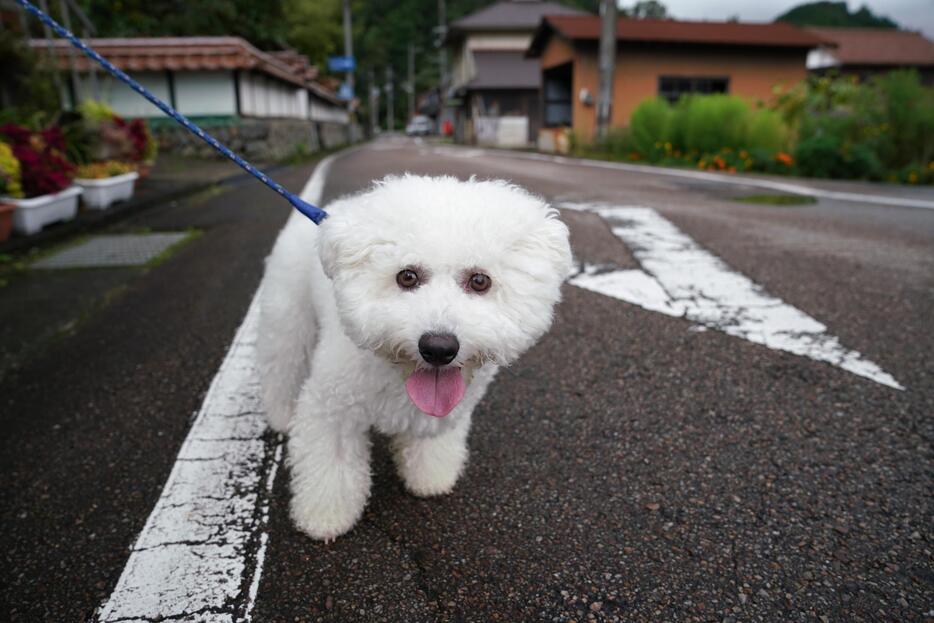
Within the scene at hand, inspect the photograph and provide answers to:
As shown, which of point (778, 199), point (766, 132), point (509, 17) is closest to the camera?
point (778, 199)

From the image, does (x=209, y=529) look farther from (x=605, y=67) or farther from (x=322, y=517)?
(x=605, y=67)

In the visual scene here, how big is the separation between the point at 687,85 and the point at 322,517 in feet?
85.1

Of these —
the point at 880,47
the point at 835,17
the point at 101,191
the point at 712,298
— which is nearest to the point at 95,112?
the point at 101,191

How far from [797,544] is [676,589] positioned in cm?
47

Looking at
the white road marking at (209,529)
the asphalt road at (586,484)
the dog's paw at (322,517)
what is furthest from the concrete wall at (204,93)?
the dog's paw at (322,517)

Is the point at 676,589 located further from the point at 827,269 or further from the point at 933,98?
the point at 933,98

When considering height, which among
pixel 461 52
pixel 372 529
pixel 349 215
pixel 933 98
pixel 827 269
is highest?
pixel 461 52

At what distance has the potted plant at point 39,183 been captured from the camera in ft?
20.4

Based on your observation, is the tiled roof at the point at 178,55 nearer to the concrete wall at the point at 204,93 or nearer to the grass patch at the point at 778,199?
the concrete wall at the point at 204,93

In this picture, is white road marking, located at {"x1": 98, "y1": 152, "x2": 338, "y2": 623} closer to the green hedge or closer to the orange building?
the green hedge

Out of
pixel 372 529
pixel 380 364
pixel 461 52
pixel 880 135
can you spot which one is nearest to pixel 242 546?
pixel 372 529

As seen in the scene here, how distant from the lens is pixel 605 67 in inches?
786

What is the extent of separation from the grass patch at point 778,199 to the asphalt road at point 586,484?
476 cm

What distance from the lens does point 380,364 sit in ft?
6.35
